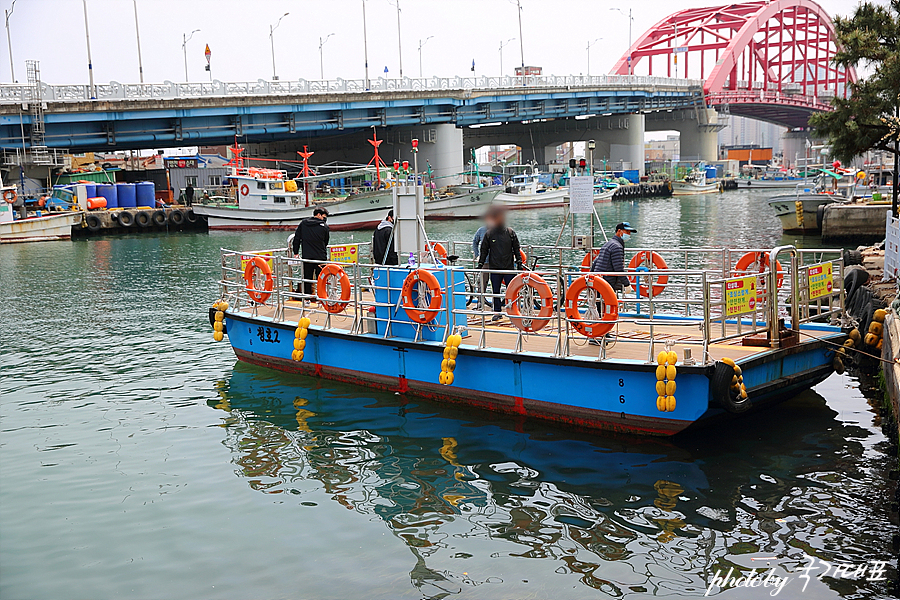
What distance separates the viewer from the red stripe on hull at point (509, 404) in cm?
1123

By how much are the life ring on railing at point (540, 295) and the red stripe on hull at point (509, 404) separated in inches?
44.4

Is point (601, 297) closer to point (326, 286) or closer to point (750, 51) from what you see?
point (326, 286)

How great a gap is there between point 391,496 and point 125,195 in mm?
59406

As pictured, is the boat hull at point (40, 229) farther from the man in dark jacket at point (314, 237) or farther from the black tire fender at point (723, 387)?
the black tire fender at point (723, 387)

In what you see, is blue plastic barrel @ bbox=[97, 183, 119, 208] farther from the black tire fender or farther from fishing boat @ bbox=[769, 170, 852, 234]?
the black tire fender

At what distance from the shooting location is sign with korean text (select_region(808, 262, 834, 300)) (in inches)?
497

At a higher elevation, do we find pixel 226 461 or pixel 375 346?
pixel 375 346

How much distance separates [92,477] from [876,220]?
34.7 m

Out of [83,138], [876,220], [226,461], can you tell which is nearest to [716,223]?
[876,220]

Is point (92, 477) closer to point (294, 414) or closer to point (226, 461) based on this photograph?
point (226, 461)

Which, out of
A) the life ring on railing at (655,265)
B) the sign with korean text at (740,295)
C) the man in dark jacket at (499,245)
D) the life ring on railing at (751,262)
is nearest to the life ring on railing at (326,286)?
the man in dark jacket at (499,245)

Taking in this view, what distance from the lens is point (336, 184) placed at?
265ft

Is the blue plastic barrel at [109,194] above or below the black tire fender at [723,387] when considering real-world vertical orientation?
above

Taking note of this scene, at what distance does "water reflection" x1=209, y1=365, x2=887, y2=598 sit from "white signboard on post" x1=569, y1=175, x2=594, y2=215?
4.73 metres
